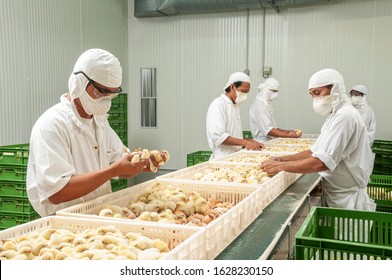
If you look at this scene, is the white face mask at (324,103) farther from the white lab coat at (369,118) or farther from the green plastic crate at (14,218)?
the white lab coat at (369,118)

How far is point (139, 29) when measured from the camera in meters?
7.85

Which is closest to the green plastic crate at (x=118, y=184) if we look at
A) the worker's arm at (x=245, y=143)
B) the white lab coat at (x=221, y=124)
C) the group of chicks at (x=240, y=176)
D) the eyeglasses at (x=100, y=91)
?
the white lab coat at (x=221, y=124)

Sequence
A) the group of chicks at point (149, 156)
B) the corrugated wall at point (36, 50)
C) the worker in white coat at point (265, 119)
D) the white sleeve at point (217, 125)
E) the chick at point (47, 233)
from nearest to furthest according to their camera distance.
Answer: the chick at point (47, 233), the group of chicks at point (149, 156), the white sleeve at point (217, 125), the corrugated wall at point (36, 50), the worker in white coat at point (265, 119)

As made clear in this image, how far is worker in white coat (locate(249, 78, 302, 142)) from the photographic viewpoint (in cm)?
567

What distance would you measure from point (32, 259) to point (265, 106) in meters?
4.79

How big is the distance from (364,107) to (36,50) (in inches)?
196

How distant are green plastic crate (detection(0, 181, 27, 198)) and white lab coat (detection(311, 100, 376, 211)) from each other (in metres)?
3.00

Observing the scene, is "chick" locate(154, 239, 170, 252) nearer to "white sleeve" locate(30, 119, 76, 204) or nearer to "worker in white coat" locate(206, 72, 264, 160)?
"white sleeve" locate(30, 119, 76, 204)

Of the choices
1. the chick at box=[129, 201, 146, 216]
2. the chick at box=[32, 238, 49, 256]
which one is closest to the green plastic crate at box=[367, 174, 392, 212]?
the chick at box=[129, 201, 146, 216]

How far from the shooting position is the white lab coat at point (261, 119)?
5719 mm

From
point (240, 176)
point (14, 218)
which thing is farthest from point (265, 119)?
point (14, 218)

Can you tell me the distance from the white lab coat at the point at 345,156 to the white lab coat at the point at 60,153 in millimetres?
1458

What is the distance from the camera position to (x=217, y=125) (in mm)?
4504

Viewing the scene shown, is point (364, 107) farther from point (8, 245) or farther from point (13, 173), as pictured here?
point (8, 245)
